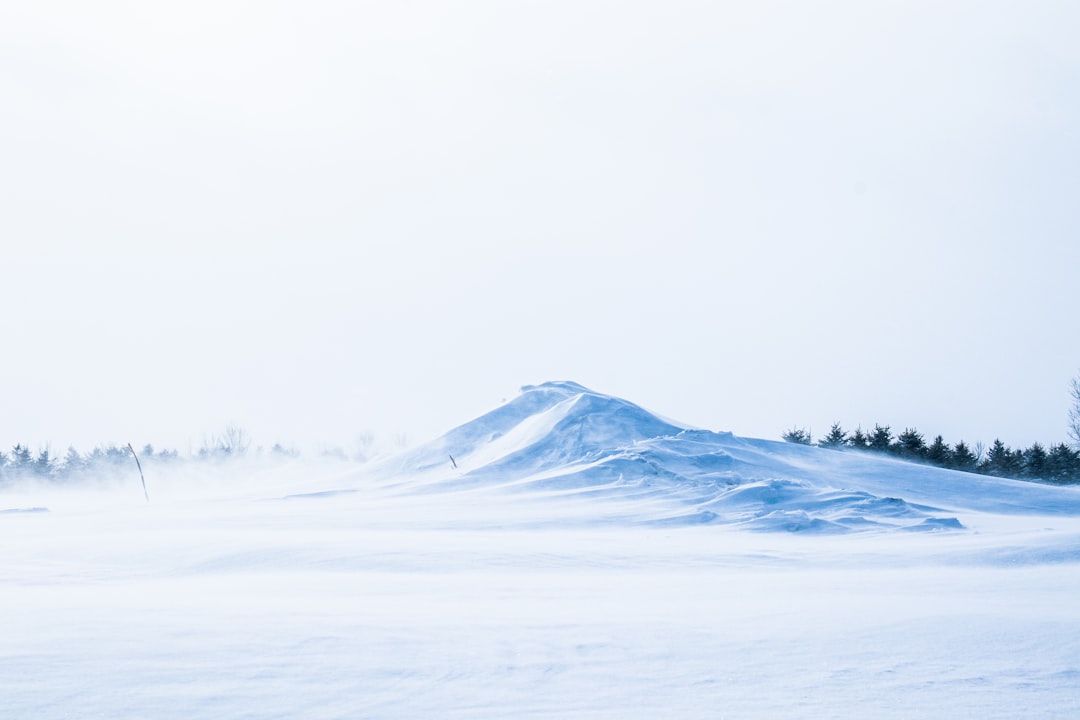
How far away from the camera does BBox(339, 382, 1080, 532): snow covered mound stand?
24.2m

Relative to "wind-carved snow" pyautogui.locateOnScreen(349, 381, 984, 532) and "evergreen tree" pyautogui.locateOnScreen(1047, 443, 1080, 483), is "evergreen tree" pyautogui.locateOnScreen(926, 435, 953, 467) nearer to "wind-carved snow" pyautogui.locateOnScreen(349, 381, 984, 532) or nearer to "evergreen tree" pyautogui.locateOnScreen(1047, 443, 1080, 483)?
"evergreen tree" pyautogui.locateOnScreen(1047, 443, 1080, 483)

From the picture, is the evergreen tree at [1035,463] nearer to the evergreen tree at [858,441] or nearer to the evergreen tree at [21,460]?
the evergreen tree at [858,441]

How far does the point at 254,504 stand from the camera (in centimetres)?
2670

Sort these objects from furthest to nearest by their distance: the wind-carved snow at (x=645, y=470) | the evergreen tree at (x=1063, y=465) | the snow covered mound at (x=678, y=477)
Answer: the evergreen tree at (x=1063, y=465) < the snow covered mound at (x=678, y=477) < the wind-carved snow at (x=645, y=470)

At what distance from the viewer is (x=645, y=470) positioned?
28.7m

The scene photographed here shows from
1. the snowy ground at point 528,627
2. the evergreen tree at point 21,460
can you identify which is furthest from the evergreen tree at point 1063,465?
the evergreen tree at point 21,460

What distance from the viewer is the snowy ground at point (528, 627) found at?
6.43 m

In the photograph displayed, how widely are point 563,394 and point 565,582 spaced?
89.2ft

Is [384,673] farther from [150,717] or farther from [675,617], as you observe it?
[675,617]

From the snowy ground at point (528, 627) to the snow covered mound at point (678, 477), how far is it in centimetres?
535

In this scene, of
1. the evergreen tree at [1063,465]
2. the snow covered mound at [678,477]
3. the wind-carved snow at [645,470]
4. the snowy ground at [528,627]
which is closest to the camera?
the snowy ground at [528,627]

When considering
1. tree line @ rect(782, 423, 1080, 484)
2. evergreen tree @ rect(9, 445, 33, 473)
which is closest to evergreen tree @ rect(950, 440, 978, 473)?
tree line @ rect(782, 423, 1080, 484)

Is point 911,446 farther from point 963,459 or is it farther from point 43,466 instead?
point 43,466

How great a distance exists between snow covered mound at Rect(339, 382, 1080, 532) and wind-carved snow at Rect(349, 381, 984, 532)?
0.05m
